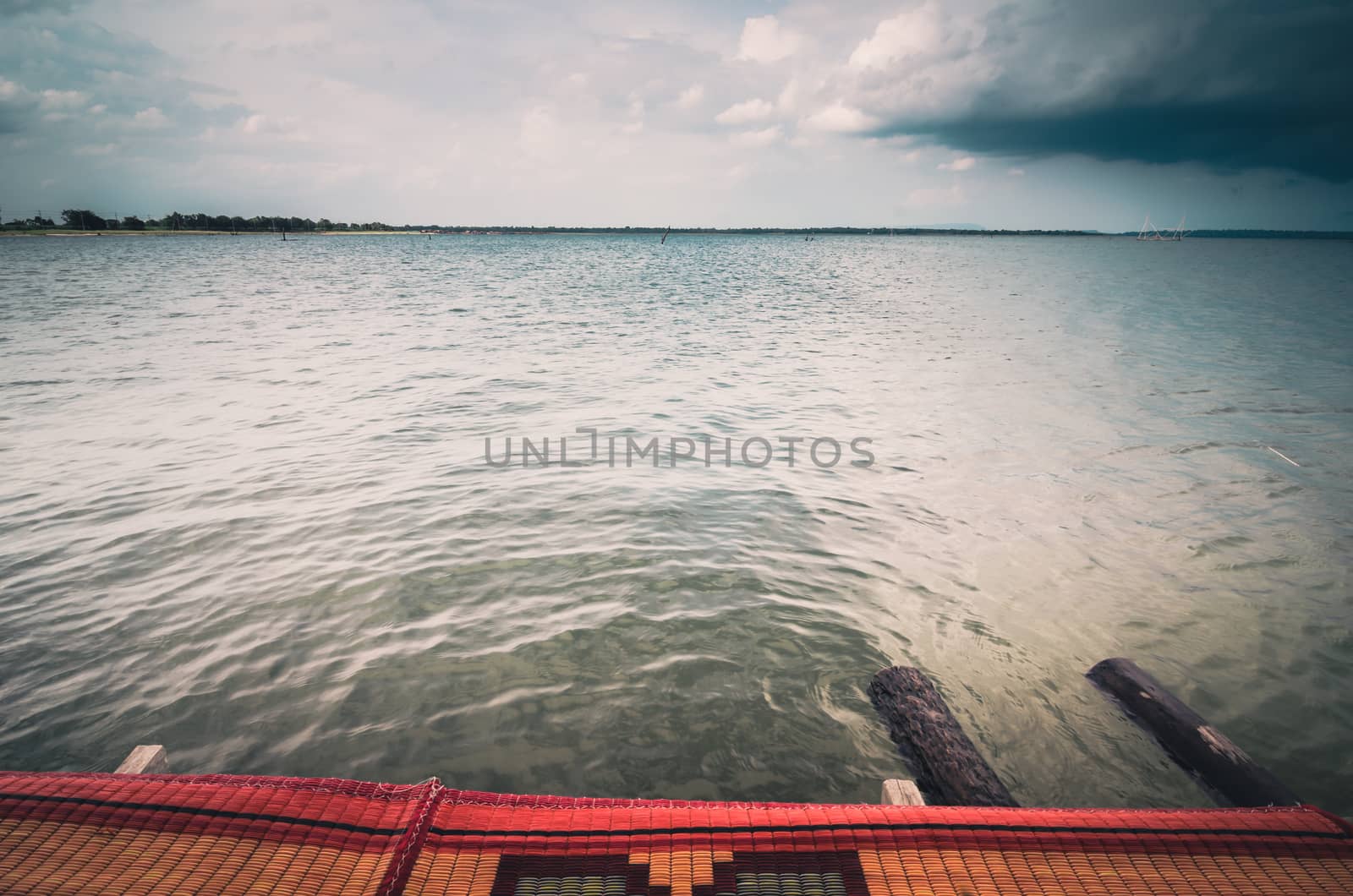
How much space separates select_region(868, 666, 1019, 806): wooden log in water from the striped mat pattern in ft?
3.76

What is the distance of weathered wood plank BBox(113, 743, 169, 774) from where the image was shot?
3.93 m

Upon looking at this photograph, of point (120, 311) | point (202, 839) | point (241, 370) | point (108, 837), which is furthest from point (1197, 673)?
point (120, 311)

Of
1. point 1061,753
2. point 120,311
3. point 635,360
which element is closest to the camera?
point 1061,753

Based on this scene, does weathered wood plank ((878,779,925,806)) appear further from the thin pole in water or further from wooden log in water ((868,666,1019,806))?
the thin pole in water

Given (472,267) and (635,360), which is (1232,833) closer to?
(635,360)

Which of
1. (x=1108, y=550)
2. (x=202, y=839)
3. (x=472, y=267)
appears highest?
(x=472, y=267)

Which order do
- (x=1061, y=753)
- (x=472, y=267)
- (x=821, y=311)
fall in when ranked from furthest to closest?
(x=472, y=267) → (x=821, y=311) → (x=1061, y=753)

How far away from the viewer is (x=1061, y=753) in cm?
526

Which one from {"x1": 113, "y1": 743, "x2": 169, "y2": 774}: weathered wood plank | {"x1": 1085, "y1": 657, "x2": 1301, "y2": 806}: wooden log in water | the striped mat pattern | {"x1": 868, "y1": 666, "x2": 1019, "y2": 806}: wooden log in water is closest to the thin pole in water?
{"x1": 1085, "y1": 657, "x2": 1301, "y2": 806}: wooden log in water

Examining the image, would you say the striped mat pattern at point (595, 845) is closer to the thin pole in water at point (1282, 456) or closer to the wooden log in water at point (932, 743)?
the wooden log in water at point (932, 743)

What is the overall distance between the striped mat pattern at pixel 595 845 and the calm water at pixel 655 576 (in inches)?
70.3

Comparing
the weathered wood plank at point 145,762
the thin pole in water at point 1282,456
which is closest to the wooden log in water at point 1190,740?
the weathered wood plank at point 145,762

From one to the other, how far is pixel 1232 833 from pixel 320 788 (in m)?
5.24

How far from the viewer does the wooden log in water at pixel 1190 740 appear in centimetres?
433
